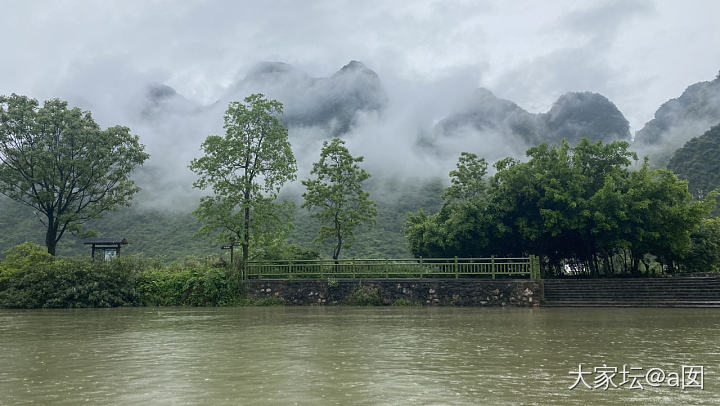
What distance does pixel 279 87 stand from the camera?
534ft

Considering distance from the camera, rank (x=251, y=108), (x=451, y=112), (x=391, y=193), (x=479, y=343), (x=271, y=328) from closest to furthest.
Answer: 1. (x=479, y=343)
2. (x=271, y=328)
3. (x=251, y=108)
4. (x=391, y=193)
5. (x=451, y=112)

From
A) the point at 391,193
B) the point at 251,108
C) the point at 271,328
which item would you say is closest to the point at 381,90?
the point at 391,193

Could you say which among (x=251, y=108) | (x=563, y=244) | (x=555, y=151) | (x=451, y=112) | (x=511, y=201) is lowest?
(x=563, y=244)

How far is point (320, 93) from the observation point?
140875 millimetres

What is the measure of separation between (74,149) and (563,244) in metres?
31.5

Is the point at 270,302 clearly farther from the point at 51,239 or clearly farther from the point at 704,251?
the point at 704,251

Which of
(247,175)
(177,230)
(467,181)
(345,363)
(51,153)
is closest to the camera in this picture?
(345,363)

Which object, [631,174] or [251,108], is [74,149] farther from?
[631,174]

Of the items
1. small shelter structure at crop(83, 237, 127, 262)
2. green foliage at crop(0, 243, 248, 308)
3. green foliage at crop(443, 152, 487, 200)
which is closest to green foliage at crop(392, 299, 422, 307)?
green foliage at crop(0, 243, 248, 308)

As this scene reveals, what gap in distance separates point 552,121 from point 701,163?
75.2m

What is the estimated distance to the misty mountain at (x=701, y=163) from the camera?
5494 centimetres

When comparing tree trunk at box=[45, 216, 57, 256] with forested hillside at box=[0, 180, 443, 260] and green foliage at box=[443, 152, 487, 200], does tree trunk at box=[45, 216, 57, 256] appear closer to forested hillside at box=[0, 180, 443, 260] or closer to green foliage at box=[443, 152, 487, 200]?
forested hillside at box=[0, 180, 443, 260]

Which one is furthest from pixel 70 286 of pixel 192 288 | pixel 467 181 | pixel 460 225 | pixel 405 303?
pixel 467 181

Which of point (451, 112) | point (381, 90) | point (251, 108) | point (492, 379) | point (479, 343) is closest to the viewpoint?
point (492, 379)
